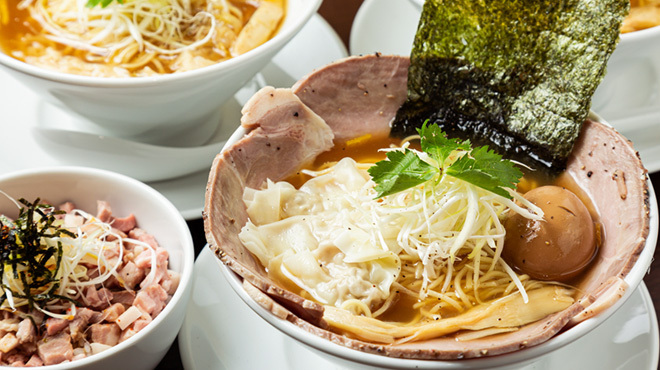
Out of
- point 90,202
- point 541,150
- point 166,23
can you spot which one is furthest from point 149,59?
point 541,150

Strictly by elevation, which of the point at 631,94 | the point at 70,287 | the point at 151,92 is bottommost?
the point at 70,287

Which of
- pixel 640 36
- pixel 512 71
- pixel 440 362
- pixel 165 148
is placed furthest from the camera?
pixel 165 148

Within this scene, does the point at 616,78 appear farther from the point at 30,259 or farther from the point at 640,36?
the point at 30,259

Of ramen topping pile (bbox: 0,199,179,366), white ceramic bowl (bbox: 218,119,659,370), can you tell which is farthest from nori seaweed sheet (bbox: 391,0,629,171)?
ramen topping pile (bbox: 0,199,179,366)

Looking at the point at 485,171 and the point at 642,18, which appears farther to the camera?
the point at 642,18

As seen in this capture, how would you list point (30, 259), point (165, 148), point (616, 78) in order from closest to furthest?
point (30, 259)
point (165, 148)
point (616, 78)

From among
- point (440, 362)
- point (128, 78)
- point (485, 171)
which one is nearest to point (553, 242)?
point (485, 171)

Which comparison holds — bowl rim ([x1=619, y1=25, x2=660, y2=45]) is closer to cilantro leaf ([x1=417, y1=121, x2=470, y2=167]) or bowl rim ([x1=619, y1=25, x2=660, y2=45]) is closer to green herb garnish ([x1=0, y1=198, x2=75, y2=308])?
cilantro leaf ([x1=417, y1=121, x2=470, y2=167])
